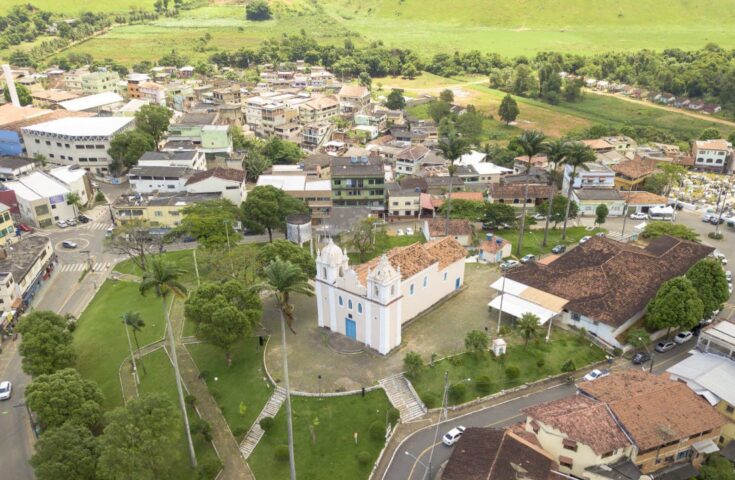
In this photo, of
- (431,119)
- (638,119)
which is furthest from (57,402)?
(638,119)

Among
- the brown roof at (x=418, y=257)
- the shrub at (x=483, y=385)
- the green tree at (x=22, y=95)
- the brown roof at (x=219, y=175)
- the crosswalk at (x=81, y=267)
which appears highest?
the green tree at (x=22, y=95)

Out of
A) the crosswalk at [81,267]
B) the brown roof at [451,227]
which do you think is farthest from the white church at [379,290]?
the crosswalk at [81,267]

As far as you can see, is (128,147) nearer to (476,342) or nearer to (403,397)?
(403,397)

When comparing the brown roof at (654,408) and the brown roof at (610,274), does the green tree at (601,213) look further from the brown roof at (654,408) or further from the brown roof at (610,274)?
the brown roof at (654,408)

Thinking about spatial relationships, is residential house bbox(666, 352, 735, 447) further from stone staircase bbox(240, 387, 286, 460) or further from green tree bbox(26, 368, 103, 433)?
green tree bbox(26, 368, 103, 433)

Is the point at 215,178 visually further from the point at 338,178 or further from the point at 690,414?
the point at 690,414

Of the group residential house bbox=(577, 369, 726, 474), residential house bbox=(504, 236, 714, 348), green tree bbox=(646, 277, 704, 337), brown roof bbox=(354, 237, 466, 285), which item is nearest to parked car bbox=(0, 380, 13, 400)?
brown roof bbox=(354, 237, 466, 285)
